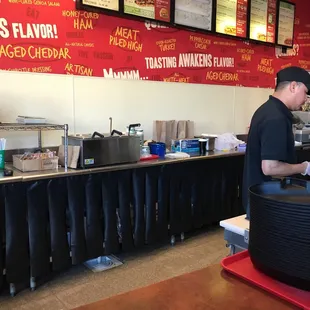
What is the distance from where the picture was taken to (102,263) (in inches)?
128

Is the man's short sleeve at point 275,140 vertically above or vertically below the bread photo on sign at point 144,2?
below

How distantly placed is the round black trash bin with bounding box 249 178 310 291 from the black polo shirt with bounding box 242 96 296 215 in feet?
3.26

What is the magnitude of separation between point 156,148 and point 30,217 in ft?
4.64

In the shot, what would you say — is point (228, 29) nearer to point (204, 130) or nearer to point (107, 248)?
point (204, 130)

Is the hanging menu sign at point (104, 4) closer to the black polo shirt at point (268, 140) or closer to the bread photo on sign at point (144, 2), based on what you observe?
the bread photo on sign at point (144, 2)

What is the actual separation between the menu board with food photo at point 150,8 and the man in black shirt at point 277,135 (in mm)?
2156

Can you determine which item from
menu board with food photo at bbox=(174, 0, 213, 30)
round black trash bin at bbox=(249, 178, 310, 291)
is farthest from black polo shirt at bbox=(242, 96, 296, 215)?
menu board with food photo at bbox=(174, 0, 213, 30)

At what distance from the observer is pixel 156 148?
140 inches

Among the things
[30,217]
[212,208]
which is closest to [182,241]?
[212,208]

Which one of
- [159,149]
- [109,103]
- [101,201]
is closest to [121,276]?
[101,201]

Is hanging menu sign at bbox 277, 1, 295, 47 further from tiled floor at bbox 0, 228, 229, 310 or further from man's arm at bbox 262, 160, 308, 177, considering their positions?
man's arm at bbox 262, 160, 308, 177

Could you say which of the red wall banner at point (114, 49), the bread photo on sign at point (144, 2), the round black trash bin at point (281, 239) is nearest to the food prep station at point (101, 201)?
the red wall banner at point (114, 49)

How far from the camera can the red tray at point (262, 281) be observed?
0.90 meters

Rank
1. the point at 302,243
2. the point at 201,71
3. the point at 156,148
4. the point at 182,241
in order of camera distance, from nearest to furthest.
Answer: the point at 302,243 → the point at 156,148 → the point at 182,241 → the point at 201,71
